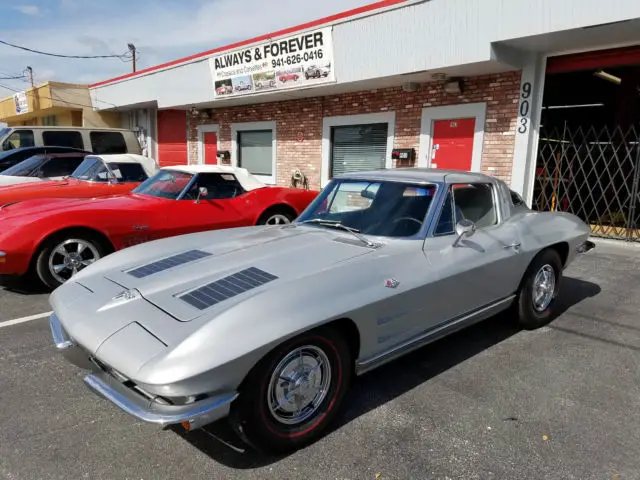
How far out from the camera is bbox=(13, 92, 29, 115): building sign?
2567cm

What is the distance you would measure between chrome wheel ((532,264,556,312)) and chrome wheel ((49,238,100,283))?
180 inches

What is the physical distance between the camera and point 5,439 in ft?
8.27

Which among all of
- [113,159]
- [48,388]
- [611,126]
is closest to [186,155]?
[113,159]

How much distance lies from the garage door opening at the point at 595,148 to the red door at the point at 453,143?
1.45 m

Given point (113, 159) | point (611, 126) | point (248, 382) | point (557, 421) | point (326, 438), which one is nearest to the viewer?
point (248, 382)

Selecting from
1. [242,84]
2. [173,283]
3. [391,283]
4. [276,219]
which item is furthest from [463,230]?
[242,84]

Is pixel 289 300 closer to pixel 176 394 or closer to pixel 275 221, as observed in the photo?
pixel 176 394

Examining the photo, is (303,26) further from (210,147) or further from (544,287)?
(544,287)

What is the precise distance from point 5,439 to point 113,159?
19.8 feet

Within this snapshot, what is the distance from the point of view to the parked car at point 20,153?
10.7 m

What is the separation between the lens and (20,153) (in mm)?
10852

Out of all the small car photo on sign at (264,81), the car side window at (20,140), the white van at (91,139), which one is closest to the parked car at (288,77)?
the small car photo on sign at (264,81)

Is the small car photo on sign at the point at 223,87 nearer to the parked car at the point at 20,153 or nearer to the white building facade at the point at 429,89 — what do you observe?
the white building facade at the point at 429,89

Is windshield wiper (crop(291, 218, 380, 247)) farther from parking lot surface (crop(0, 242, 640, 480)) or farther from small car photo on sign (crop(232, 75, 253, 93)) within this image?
small car photo on sign (crop(232, 75, 253, 93))
